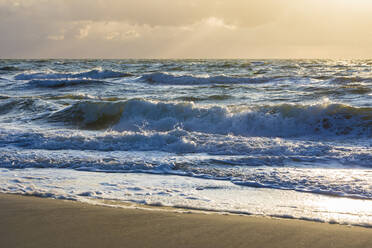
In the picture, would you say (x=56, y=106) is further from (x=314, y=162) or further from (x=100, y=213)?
(x=100, y=213)

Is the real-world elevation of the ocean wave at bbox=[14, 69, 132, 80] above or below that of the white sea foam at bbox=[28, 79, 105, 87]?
above

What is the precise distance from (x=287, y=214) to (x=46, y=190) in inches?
102

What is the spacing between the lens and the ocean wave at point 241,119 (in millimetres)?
9578

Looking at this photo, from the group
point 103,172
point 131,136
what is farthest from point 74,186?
point 131,136

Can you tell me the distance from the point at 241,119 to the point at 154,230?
23.8ft

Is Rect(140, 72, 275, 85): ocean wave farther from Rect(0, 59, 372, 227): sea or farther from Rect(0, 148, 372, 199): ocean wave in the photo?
Rect(0, 148, 372, 199): ocean wave

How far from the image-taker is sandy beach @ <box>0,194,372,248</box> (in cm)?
287

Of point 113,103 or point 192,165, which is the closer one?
point 192,165

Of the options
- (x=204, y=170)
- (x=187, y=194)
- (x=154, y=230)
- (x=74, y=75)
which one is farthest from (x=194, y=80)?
(x=154, y=230)

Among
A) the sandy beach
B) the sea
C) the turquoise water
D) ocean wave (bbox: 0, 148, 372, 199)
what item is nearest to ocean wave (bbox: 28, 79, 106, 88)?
the turquoise water

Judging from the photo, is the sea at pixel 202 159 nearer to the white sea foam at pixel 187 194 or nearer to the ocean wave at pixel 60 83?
Result: the white sea foam at pixel 187 194

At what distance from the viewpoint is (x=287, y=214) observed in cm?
361

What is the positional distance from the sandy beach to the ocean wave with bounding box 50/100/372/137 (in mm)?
6194

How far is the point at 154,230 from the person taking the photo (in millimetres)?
3125
